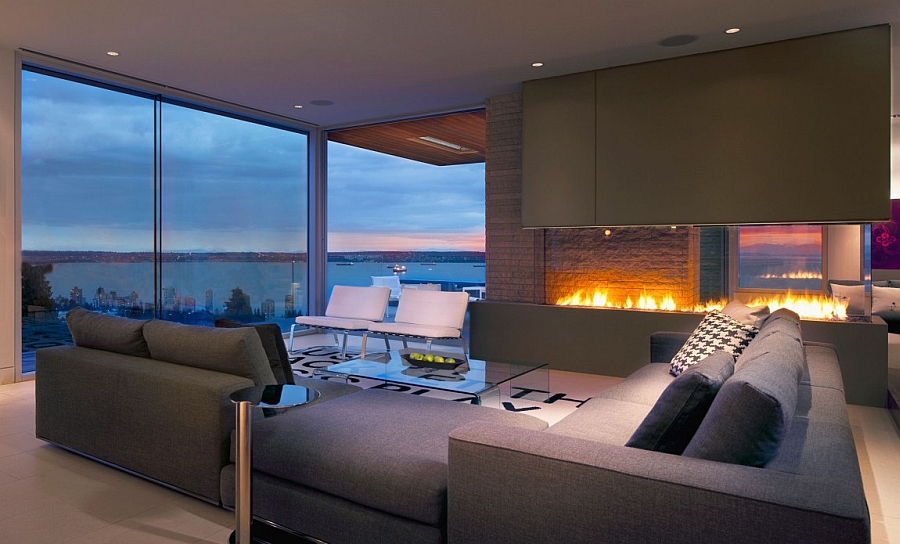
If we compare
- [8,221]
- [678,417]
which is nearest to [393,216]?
[8,221]

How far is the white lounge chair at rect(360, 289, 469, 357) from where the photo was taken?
5516 millimetres

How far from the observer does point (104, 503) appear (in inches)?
104

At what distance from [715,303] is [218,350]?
402 centimetres

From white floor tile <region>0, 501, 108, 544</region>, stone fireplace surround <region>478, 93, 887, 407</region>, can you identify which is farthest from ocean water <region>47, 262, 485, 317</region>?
white floor tile <region>0, 501, 108, 544</region>

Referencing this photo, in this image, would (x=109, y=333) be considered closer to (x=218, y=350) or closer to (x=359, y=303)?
(x=218, y=350)

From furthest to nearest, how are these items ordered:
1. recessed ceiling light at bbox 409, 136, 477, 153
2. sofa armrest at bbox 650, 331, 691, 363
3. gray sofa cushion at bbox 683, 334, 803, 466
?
recessed ceiling light at bbox 409, 136, 477, 153 → sofa armrest at bbox 650, 331, 691, 363 → gray sofa cushion at bbox 683, 334, 803, 466

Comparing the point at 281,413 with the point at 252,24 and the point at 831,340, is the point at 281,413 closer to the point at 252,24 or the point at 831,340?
the point at 252,24

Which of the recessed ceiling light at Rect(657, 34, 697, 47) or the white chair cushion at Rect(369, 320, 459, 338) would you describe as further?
the white chair cushion at Rect(369, 320, 459, 338)

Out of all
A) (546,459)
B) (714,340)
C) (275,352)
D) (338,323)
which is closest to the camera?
(546,459)

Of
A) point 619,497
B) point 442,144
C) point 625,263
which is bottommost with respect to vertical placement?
point 619,497

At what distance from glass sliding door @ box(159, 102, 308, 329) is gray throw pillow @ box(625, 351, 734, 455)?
568 cm

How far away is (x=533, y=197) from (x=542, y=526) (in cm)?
428

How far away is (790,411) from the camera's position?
166 cm

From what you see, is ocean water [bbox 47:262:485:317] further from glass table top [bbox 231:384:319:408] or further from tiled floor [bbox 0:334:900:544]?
glass table top [bbox 231:384:319:408]
